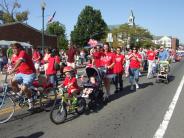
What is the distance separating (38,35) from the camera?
59.1 metres

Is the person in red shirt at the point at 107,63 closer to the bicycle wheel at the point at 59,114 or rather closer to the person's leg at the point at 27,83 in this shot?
the person's leg at the point at 27,83

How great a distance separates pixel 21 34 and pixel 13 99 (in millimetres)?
47095

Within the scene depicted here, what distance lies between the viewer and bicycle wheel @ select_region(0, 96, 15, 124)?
9070 millimetres

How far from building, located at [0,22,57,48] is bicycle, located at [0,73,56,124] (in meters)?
42.2

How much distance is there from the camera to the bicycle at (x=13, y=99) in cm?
912

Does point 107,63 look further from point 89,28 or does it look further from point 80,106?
point 89,28

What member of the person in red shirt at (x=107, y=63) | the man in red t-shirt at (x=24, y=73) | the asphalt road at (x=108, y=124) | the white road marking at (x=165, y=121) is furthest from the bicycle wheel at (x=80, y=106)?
the person in red shirt at (x=107, y=63)

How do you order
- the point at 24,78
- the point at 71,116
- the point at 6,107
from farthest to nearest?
the point at 24,78 < the point at 71,116 < the point at 6,107

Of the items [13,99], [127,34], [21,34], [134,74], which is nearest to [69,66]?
[13,99]

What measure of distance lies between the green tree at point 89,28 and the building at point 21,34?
27.5m

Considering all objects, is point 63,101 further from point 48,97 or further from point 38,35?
point 38,35

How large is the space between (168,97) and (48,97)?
15.8ft

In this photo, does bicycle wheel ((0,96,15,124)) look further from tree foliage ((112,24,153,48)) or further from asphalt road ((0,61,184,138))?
tree foliage ((112,24,153,48))

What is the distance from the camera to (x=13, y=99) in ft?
30.7
